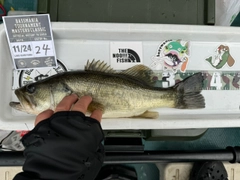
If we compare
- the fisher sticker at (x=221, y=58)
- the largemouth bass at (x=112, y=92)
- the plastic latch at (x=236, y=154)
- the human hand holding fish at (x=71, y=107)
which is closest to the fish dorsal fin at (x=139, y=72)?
the largemouth bass at (x=112, y=92)

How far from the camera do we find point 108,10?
1238 millimetres

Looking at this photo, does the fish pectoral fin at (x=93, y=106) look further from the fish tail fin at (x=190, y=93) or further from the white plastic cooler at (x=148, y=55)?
the fish tail fin at (x=190, y=93)

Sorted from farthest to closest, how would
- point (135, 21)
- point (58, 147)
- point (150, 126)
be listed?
1. point (135, 21)
2. point (150, 126)
3. point (58, 147)

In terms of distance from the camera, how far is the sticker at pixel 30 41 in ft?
3.72

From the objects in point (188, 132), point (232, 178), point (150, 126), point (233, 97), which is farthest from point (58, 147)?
point (232, 178)

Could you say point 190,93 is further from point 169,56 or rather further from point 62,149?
point 62,149

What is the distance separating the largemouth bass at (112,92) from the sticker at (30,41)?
0.20 meters

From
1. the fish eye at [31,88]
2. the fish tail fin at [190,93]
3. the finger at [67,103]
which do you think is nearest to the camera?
the finger at [67,103]

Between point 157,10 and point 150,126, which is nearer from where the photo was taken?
point 150,126

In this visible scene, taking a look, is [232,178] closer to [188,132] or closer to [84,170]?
[188,132]

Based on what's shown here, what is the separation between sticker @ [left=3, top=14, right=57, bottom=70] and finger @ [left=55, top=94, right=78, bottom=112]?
34cm

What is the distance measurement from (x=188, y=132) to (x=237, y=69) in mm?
404

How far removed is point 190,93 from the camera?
1.18m

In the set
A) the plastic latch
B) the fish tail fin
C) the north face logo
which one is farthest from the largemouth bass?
the plastic latch
